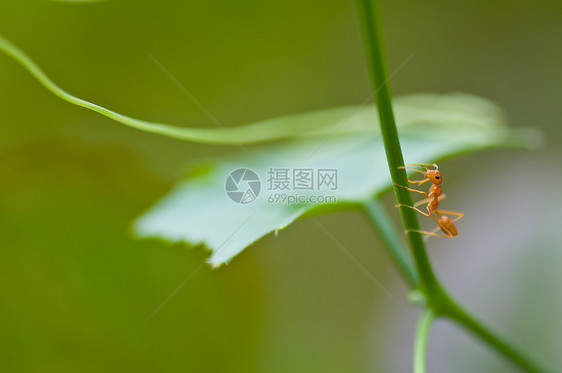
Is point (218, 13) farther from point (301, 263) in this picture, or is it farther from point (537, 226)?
point (537, 226)

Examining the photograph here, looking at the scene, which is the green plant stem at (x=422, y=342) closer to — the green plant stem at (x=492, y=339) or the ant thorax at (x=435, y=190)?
the green plant stem at (x=492, y=339)

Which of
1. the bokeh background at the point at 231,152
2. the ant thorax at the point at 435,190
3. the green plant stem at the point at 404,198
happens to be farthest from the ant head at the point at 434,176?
the bokeh background at the point at 231,152

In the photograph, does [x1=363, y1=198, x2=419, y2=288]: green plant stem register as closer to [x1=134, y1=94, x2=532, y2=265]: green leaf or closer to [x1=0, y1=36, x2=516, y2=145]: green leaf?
[x1=134, y1=94, x2=532, y2=265]: green leaf

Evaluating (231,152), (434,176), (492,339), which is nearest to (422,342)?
(492,339)

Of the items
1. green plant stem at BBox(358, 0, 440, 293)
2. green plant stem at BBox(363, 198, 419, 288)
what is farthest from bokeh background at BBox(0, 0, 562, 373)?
green plant stem at BBox(358, 0, 440, 293)

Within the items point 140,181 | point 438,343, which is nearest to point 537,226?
point 438,343

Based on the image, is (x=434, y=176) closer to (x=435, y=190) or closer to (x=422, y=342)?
(x=435, y=190)
